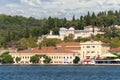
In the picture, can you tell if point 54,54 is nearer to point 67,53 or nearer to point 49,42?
point 67,53

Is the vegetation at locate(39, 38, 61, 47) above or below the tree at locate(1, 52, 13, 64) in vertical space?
above

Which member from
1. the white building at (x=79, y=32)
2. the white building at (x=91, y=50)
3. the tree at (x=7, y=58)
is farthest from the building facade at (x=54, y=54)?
the white building at (x=79, y=32)

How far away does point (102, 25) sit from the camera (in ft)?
612

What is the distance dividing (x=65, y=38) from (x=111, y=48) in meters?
21.5

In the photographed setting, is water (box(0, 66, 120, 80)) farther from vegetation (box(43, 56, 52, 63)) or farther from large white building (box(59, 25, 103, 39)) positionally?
large white building (box(59, 25, 103, 39))

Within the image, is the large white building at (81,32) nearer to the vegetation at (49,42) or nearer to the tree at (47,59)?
the vegetation at (49,42)

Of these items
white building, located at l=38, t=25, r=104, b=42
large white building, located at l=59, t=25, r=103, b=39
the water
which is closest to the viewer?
the water

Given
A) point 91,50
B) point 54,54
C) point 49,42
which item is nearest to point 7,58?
point 54,54

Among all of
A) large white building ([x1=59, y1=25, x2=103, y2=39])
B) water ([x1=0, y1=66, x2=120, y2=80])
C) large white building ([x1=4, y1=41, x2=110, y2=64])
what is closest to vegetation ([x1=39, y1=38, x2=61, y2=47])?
large white building ([x1=59, y1=25, x2=103, y2=39])

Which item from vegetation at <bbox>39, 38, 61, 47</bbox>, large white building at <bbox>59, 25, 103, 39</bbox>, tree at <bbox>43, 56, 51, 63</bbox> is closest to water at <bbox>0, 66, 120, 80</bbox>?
tree at <bbox>43, 56, 51, 63</bbox>

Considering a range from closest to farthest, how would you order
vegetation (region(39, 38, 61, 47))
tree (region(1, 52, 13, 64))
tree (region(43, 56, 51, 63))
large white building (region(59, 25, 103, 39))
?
tree (region(43, 56, 51, 63)) → tree (region(1, 52, 13, 64)) → vegetation (region(39, 38, 61, 47)) → large white building (region(59, 25, 103, 39))

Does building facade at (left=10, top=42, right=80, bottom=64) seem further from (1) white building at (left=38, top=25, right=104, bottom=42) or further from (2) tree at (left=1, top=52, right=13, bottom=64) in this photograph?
(1) white building at (left=38, top=25, right=104, bottom=42)

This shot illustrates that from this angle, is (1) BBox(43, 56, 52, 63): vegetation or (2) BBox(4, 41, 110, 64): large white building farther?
(2) BBox(4, 41, 110, 64): large white building

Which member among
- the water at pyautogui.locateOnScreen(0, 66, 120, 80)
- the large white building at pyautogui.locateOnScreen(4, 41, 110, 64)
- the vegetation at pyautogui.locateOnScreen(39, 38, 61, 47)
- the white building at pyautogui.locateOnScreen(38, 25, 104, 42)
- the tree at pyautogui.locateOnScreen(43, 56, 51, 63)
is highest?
the white building at pyautogui.locateOnScreen(38, 25, 104, 42)
